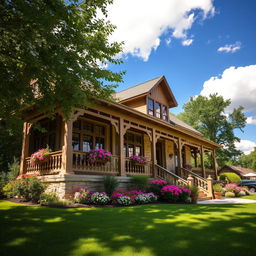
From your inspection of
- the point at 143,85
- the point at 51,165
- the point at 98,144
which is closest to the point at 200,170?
the point at 143,85

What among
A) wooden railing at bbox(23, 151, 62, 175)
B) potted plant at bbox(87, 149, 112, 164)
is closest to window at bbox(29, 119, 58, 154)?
wooden railing at bbox(23, 151, 62, 175)

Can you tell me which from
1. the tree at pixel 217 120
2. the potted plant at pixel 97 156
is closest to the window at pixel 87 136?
the potted plant at pixel 97 156

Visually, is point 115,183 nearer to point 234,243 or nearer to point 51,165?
point 51,165

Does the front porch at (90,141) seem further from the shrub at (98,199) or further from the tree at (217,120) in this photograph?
the tree at (217,120)

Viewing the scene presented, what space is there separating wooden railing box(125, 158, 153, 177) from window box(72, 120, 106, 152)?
2083mm

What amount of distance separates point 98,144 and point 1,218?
8.07 m

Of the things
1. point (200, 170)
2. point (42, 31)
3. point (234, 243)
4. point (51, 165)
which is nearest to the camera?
point (234, 243)

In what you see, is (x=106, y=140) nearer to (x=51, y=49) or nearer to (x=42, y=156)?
(x=42, y=156)

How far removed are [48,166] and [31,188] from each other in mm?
1645

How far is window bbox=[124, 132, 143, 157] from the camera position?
1546 cm

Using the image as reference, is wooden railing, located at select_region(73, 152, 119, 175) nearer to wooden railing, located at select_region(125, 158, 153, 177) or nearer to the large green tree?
wooden railing, located at select_region(125, 158, 153, 177)

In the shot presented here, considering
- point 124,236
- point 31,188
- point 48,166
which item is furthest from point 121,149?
point 124,236

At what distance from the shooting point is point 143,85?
62.7ft

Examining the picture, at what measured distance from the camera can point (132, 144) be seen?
15.9 meters
